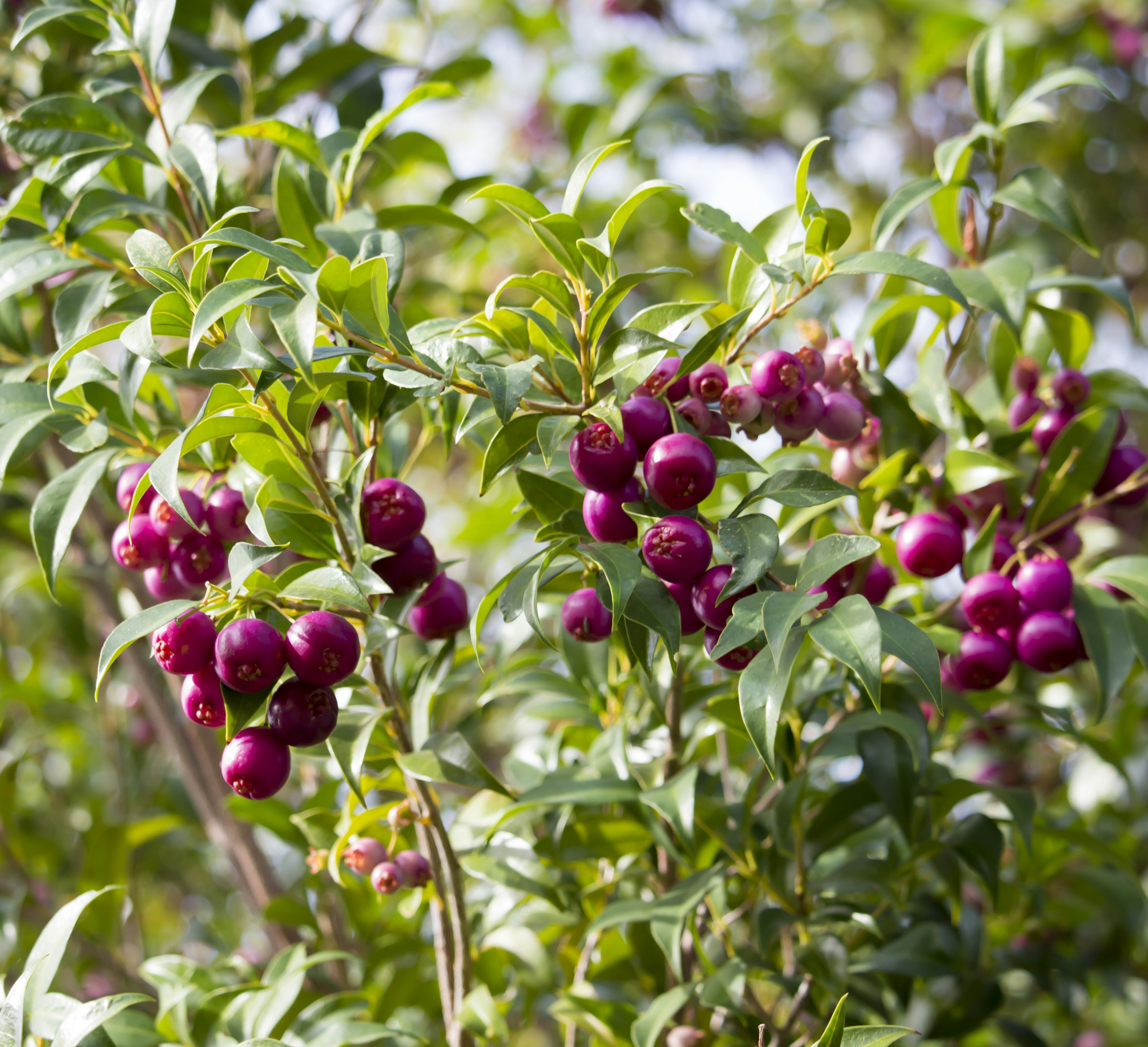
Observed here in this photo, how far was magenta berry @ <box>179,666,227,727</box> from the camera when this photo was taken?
0.87 m

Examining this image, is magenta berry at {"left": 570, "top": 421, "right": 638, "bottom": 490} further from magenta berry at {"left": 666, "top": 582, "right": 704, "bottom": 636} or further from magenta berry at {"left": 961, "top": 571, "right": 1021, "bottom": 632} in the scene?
magenta berry at {"left": 961, "top": 571, "right": 1021, "bottom": 632}

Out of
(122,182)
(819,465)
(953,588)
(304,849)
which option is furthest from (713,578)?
(122,182)

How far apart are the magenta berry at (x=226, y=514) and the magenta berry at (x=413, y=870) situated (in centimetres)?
40

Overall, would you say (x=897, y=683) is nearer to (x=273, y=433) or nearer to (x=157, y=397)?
(x=273, y=433)

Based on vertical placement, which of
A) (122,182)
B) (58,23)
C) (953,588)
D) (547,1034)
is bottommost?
(547,1034)

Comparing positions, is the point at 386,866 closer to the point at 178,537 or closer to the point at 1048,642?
the point at 178,537

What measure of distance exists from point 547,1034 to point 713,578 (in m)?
1.81

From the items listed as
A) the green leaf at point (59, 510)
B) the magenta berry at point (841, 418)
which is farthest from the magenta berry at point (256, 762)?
the magenta berry at point (841, 418)

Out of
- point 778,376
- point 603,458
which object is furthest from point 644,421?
point 778,376

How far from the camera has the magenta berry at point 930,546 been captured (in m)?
1.13

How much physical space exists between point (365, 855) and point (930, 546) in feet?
2.40

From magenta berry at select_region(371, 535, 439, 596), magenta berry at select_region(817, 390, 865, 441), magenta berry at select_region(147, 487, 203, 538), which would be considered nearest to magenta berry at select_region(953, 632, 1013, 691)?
magenta berry at select_region(817, 390, 865, 441)

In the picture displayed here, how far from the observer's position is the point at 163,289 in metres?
0.88

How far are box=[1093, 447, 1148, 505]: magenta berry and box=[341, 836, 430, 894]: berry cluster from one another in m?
0.98
